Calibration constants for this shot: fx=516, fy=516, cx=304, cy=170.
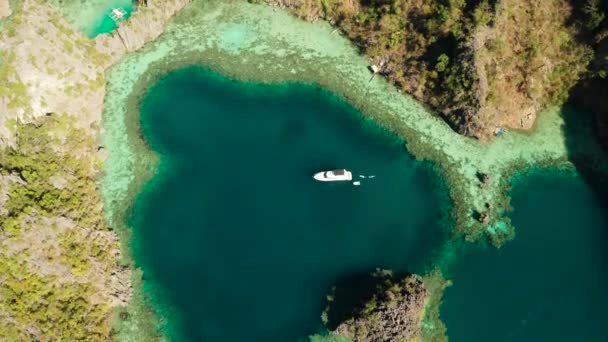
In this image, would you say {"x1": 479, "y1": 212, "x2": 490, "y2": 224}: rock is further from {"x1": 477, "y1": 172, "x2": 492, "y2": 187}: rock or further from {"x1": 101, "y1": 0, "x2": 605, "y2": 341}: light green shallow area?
{"x1": 477, "y1": 172, "x2": 492, "y2": 187}: rock

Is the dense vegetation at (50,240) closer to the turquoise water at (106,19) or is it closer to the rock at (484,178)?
the turquoise water at (106,19)

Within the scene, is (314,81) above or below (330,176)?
above

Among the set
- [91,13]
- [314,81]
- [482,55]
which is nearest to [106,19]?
[91,13]

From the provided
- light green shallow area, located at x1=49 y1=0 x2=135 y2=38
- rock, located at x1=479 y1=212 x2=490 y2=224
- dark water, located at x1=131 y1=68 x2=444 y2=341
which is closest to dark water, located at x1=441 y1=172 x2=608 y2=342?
rock, located at x1=479 y1=212 x2=490 y2=224

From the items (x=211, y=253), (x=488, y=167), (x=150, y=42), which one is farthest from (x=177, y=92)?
(x=488, y=167)

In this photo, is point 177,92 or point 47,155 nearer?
point 47,155

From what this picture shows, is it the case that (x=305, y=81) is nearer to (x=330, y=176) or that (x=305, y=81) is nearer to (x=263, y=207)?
(x=330, y=176)

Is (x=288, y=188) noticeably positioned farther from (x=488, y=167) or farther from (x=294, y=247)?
(x=488, y=167)
